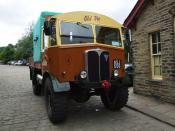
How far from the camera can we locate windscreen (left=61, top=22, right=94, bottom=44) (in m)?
8.24

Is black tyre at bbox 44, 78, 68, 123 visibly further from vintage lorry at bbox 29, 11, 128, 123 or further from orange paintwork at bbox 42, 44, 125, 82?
orange paintwork at bbox 42, 44, 125, 82

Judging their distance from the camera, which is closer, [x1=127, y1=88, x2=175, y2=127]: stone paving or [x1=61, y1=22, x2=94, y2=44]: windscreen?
[x1=61, y1=22, x2=94, y2=44]: windscreen

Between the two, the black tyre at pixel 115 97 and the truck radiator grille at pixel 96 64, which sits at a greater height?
the truck radiator grille at pixel 96 64

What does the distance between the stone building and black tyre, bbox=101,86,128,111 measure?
1.87 metres

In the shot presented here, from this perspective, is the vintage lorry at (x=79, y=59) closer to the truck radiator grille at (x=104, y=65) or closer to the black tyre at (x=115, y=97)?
the truck radiator grille at (x=104, y=65)

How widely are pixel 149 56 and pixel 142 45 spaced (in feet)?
2.11

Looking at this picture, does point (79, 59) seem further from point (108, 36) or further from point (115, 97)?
point (115, 97)

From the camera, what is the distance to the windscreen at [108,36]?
341 inches

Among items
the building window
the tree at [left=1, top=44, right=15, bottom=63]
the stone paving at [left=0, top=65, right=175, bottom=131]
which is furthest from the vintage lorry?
the tree at [left=1, top=44, right=15, bottom=63]

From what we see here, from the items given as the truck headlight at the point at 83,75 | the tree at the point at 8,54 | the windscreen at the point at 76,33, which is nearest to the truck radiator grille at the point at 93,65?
the truck headlight at the point at 83,75

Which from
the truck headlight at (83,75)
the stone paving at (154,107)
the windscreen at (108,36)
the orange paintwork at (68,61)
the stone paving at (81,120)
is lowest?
the stone paving at (81,120)

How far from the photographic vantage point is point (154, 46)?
1162 centimetres

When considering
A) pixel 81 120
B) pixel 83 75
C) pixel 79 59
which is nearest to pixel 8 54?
pixel 81 120

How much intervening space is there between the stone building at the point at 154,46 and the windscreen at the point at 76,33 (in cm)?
317
